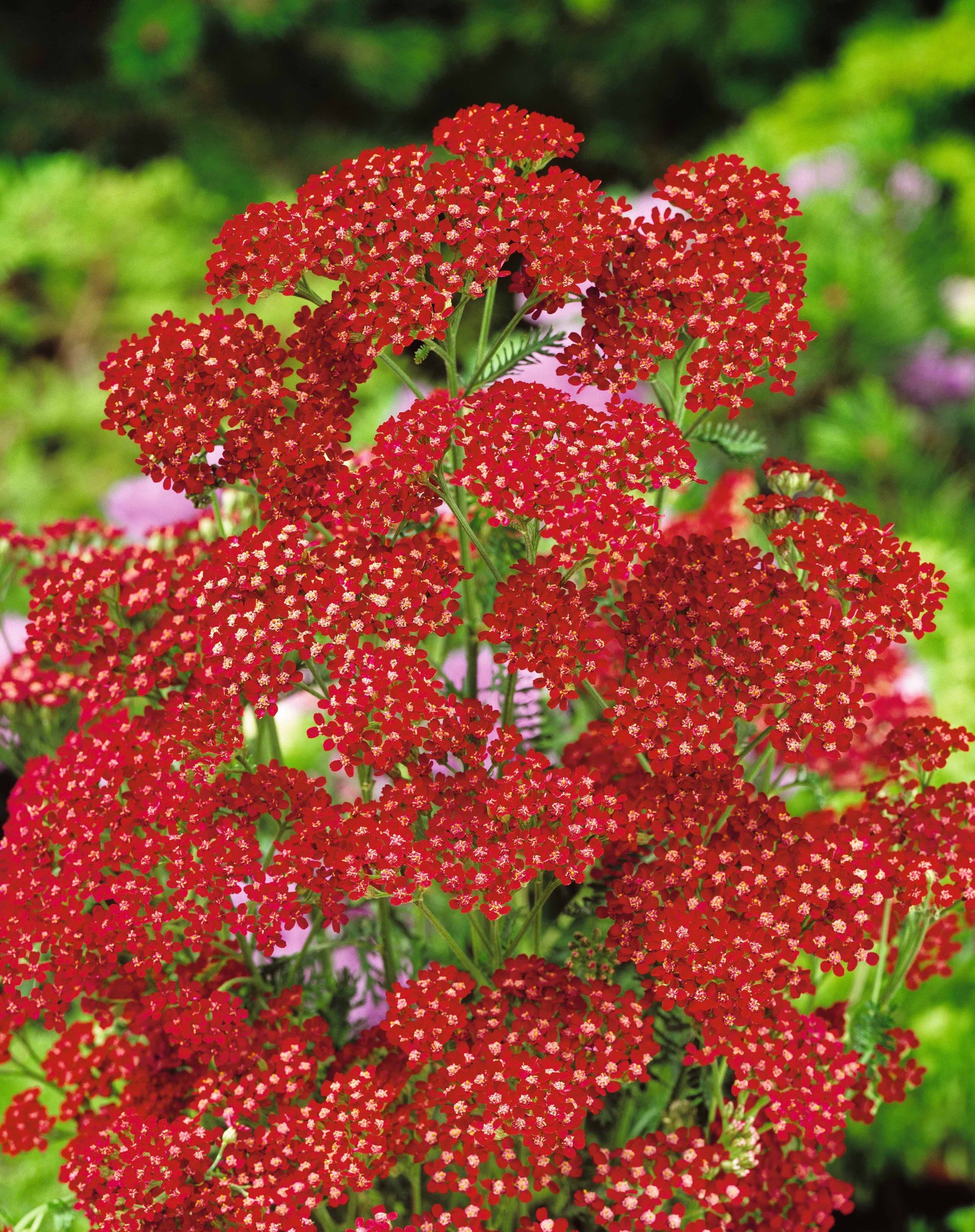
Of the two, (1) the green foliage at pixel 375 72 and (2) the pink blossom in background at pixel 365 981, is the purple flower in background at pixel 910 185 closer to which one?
(1) the green foliage at pixel 375 72

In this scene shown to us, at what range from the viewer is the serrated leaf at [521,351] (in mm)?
507

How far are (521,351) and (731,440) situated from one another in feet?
0.40

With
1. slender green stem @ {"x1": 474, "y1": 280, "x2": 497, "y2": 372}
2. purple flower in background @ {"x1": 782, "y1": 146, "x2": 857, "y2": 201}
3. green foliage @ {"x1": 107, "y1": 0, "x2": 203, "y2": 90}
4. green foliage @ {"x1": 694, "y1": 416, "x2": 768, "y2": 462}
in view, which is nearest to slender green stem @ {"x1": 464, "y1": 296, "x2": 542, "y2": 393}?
slender green stem @ {"x1": 474, "y1": 280, "x2": 497, "y2": 372}

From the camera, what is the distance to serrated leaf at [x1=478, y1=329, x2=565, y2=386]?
1.66 ft

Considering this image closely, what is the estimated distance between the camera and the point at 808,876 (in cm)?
44

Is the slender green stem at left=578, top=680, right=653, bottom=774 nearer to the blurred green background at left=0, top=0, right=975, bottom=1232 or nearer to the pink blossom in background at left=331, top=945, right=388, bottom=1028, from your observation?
the pink blossom in background at left=331, top=945, right=388, bottom=1028

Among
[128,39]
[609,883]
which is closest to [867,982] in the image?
[609,883]

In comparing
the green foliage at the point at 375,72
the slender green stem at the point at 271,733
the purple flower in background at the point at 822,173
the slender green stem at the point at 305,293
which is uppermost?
the green foliage at the point at 375,72

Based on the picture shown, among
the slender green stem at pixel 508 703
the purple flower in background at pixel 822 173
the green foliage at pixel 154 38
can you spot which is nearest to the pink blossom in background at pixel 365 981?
the slender green stem at pixel 508 703

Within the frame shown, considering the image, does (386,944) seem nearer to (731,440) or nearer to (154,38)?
(731,440)

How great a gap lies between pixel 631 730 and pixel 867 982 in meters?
0.28

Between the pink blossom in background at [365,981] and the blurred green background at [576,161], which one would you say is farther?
the blurred green background at [576,161]

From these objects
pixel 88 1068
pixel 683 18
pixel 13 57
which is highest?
pixel 683 18

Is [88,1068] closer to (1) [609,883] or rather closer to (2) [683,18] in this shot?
(1) [609,883]
